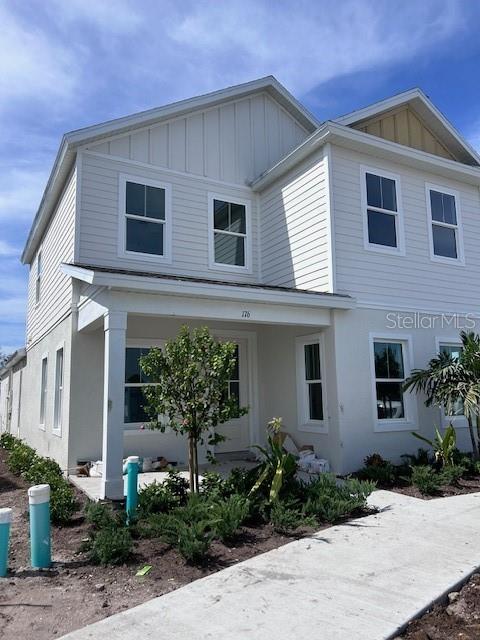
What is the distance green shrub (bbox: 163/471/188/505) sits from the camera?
6.45 meters

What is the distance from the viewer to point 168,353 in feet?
20.8

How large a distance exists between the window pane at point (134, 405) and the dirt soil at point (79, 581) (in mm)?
3708

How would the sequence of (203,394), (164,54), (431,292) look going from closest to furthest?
(203,394)
(164,54)
(431,292)

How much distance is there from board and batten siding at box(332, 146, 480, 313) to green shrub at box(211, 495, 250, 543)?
4.90 meters

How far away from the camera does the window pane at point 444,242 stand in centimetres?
1113

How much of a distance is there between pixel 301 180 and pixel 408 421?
17.2ft

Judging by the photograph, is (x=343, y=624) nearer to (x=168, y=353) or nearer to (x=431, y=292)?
(x=168, y=353)

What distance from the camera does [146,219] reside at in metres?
10.3

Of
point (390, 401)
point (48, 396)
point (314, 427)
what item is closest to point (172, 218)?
point (48, 396)

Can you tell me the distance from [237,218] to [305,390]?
14.1ft

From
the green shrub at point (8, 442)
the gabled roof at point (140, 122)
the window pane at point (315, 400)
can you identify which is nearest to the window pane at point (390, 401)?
the window pane at point (315, 400)

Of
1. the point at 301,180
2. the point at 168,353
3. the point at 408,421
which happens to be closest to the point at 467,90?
the point at 301,180

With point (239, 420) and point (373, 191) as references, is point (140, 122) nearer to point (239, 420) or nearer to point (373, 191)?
point (373, 191)

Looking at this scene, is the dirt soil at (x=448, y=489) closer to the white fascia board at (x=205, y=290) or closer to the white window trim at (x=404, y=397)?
the white window trim at (x=404, y=397)
